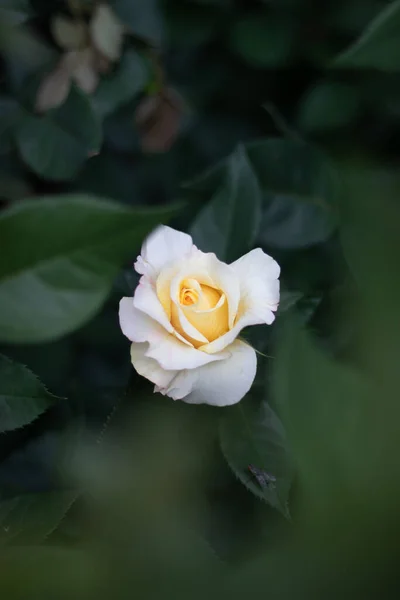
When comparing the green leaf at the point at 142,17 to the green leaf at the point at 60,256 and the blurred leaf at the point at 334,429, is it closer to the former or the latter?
the green leaf at the point at 60,256

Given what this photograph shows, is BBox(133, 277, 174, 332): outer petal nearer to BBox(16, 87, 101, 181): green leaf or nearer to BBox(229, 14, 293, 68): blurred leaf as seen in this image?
BBox(16, 87, 101, 181): green leaf

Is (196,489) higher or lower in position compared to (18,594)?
lower

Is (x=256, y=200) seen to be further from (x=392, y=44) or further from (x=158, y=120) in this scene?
(x=158, y=120)

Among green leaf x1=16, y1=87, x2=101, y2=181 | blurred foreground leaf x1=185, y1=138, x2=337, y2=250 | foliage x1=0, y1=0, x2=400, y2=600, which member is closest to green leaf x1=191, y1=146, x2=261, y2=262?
foliage x1=0, y1=0, x2=400, y2=600

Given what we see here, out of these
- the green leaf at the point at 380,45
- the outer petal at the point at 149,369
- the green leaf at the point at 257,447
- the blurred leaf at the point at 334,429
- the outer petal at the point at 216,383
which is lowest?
the green leaf at the point at 257,447

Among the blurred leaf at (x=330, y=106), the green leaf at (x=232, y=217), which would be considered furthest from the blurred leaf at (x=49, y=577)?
the blurred leaf at (x=330, y=106)

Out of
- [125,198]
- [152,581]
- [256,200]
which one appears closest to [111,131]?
[125,198]
